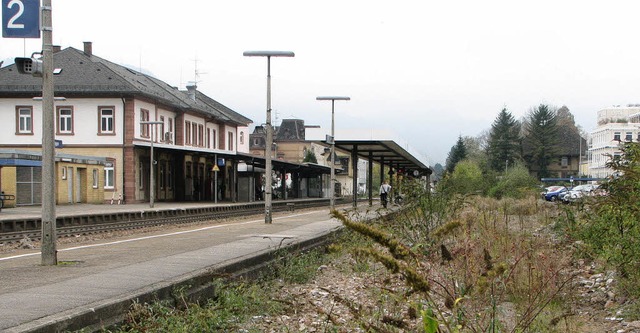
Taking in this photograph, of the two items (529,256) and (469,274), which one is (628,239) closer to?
(529,256)

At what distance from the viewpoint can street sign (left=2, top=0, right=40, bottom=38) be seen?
11.2 m

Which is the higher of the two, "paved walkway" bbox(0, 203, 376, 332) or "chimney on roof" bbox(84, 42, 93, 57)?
"chimney on roof" bbox(84, 42, 93, 57)

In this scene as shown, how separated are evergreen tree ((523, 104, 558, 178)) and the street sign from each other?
95.2 meters

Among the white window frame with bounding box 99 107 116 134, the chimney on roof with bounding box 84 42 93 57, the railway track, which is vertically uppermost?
the chimney on roof with bounding box 84 42 93 57

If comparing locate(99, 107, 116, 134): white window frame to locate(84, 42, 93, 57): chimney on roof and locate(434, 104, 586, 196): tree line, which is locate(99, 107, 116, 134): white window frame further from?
locate(434, 104, 586, 196): tree line

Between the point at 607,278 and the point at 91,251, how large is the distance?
857cm

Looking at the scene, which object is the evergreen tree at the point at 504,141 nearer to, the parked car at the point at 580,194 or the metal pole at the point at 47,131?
the parked car at the point at 580,194

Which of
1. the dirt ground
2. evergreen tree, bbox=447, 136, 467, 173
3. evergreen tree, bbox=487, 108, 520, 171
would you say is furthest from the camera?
evergreen tree, bbox=447, 136, 467, 173

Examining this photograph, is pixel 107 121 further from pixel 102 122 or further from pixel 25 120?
pixel 25 120

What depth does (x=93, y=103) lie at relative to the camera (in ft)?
167

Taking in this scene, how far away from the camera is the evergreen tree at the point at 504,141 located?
347 feet

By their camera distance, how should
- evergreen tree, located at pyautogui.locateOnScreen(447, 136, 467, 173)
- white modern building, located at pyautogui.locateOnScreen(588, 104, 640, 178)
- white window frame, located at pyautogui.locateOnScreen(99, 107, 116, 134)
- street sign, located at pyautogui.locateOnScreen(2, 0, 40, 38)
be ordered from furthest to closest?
evergreen tree, located at pyautogui.locateOnScreen(447, 136, 467, 173), white modern building, located at pyautogui.locateOnScreen(588, 104, 640, 178), white window frame, located at pyautogui.locateOnScreen(99, 107, 116, 134), street sign, located at pyautogui.locateOnScreen(2, 0, 40, 38)

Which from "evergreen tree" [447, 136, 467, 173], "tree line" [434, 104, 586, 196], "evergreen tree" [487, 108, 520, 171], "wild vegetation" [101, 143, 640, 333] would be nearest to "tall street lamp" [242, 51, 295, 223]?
"wild vegetation" [101, 143, 640, 333]

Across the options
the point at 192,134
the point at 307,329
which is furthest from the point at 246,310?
the point at 192,134
